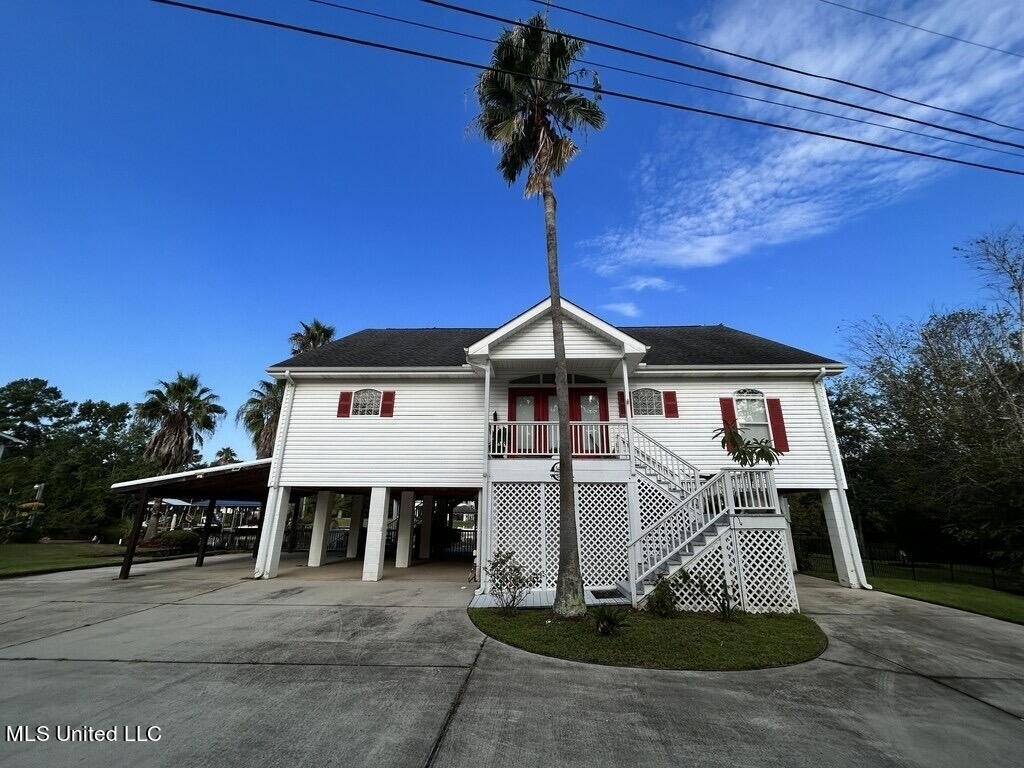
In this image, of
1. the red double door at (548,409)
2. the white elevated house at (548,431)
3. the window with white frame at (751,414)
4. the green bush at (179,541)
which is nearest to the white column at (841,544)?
the white elevated house at (548,431)

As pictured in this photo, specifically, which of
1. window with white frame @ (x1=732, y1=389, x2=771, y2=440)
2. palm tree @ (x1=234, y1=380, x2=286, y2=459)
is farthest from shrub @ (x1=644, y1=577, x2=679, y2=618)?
palm tree @ (x1=234, y1=380, x2=286, y2=459)

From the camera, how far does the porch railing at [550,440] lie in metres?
10.6

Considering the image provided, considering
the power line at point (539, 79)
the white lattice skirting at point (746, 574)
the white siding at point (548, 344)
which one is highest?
the power line at point (539, 79)

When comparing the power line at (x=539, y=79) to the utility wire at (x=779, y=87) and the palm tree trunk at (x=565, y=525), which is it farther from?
the palm tree trunk at (x=565, y=525)

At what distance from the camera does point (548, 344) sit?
443 inches

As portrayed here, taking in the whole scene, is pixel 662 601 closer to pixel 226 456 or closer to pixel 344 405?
pixel 344 405

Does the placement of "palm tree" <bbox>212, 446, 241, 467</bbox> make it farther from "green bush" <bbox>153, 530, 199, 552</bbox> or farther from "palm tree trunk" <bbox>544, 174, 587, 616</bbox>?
"palm tree trunk" <bbox>544, 174, 587, 616</bbox>

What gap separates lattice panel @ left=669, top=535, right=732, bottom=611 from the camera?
8133 millimetres

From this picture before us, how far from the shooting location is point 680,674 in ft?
17.3

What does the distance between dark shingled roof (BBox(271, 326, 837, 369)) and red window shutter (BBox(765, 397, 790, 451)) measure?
119 cm

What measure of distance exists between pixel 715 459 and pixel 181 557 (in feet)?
77.1

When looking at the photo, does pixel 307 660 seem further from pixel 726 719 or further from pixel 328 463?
pixel 328 463

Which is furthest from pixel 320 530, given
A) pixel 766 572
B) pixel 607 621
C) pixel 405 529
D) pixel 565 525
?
pixel 766 572

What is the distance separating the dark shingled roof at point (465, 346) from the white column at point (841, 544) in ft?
13.1
